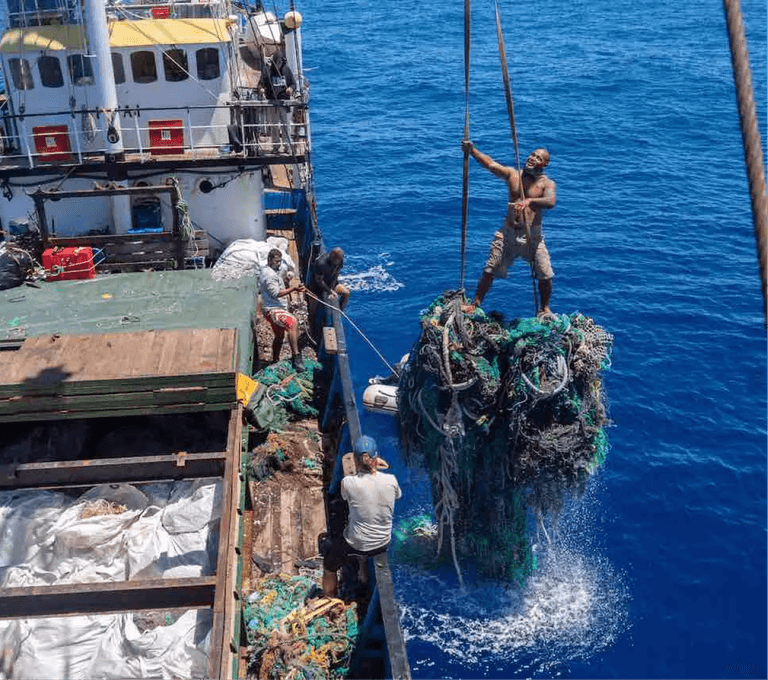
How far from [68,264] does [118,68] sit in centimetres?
476

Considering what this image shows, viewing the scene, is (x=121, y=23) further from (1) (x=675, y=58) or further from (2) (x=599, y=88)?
(1) (x=675, y=58)

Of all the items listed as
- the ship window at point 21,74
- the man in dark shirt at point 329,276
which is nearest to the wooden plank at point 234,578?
the man in dark shirt at point 329,276

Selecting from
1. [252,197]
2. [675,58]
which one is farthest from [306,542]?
[675,58]

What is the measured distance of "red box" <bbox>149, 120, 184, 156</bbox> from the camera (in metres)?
15.7

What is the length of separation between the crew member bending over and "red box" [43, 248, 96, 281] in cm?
324

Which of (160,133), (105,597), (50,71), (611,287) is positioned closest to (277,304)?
(160,133)

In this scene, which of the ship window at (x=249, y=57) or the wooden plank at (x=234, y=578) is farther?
the ship window at (x=249, y=57)

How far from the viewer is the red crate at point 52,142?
49.8ft

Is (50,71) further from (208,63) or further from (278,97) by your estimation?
(278,97)

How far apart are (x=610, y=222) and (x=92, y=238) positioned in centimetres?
1771

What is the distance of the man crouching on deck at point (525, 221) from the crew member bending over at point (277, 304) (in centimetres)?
443

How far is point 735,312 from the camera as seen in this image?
20.6 meters

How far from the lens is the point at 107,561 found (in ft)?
28.4

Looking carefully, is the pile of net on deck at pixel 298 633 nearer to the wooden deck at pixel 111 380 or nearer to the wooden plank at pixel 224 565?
the wooden plank at pixel 224 565
